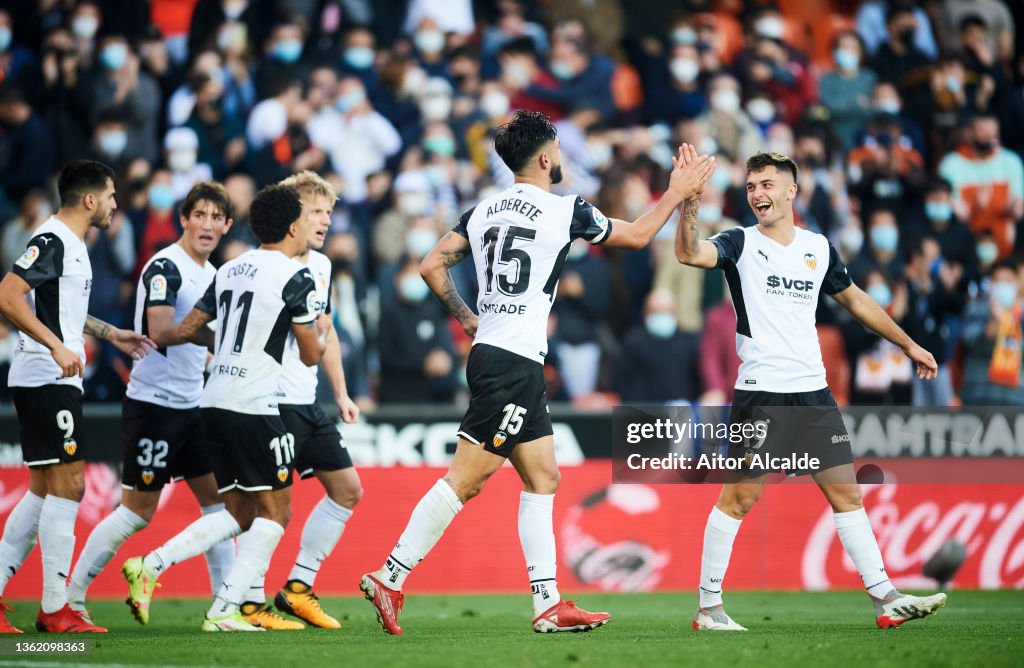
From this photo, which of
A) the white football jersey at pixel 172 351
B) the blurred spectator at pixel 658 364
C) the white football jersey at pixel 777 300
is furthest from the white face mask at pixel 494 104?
the white football jersey at pixel 777 300

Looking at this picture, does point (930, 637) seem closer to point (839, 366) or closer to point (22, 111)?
point (839, 366)

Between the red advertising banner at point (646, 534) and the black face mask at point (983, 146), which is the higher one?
the black face mask at point (983, 146)

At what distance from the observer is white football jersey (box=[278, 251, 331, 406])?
30.1ft

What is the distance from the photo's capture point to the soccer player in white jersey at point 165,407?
924 centimetres

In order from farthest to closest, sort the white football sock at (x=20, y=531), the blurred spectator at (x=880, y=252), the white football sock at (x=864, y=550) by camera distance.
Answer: the blurred spectator at (x=880, y=252)
the white football sock at (x=20, y=531)
the white football sock at (x=864, y=550)

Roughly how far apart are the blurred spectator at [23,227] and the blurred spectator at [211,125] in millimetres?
1931

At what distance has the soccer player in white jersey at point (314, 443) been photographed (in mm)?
9148

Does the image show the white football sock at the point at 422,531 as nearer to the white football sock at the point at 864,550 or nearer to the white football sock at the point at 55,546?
the white football sock at the point at 55,546

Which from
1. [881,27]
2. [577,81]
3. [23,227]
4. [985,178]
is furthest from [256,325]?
[881,27]

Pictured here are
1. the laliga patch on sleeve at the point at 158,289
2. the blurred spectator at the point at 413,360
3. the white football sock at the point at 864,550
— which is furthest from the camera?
the blurred spectator at the point at 413,360

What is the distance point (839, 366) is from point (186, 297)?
7985 millimetres

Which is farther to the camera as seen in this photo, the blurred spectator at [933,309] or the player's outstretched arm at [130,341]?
the blurred spectator at [933,309]

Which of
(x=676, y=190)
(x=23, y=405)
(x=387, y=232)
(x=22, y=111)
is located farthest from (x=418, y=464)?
(x=22, y=111)

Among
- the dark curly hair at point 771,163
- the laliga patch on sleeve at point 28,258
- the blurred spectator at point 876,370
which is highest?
the dark curly hair at point 771,163
